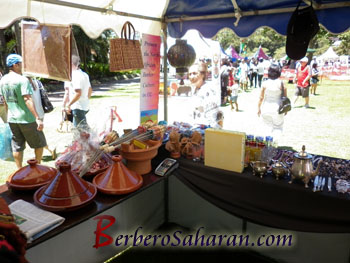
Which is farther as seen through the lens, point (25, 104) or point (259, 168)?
point (25, 104)

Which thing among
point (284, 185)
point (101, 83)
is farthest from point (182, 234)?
point (101, 83)

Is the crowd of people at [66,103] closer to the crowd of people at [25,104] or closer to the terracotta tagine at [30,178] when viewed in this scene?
the crowd of people at [25,104]

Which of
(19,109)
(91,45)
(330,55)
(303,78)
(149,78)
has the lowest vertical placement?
(19,109)

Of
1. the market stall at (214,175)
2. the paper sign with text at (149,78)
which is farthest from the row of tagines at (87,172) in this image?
the paper sign with text at (149,78)

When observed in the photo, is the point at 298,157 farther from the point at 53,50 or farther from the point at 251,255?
the point at 53,50

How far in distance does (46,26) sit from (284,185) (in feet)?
6.06

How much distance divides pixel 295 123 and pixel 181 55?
17.2 ft

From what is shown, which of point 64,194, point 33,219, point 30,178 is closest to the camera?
point 33,219

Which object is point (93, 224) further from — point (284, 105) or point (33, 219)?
Answer: point (284, 105)

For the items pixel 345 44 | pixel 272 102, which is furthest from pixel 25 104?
pixel 345 44

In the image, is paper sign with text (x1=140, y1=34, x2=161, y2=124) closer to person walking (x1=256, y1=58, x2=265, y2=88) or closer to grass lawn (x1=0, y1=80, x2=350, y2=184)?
grass lawn (x1=0, y1=80, x2=350, y2=184)

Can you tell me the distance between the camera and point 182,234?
2.50 m

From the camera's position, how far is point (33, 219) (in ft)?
4.05

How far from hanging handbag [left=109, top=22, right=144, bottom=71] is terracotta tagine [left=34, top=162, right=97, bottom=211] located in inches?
40.9
